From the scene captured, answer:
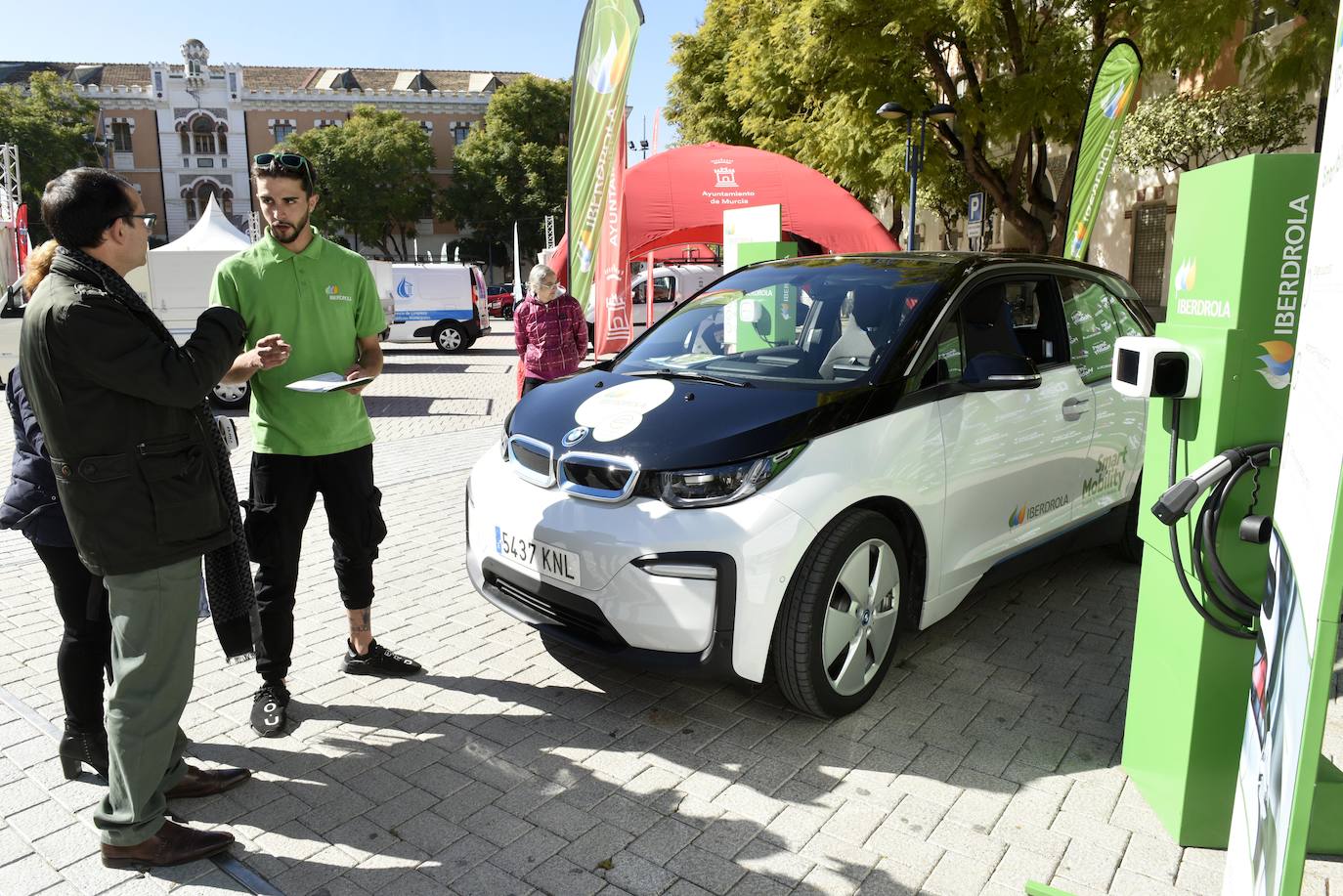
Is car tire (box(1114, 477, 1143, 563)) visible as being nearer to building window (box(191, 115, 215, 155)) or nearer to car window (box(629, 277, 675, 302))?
car window (box(629, 277, 675, 302))

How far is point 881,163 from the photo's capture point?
1614 cm

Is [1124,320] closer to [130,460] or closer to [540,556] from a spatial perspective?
[540,556]

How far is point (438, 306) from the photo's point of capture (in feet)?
76.3

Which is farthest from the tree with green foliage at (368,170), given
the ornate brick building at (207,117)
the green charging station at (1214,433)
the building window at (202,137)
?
the green charging station at (1214,433)

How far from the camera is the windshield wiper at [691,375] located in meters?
3.74

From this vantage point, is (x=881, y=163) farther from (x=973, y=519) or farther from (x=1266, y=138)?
(x=973, y=519)

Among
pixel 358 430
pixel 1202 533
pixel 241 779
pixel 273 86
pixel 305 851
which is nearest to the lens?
pixel 1202 533

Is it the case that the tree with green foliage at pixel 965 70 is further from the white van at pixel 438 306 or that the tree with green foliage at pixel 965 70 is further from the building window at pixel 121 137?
the building window at pixel 121 137

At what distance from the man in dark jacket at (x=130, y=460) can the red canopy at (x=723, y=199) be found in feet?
36.4

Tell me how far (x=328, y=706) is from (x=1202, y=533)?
3.04 meters

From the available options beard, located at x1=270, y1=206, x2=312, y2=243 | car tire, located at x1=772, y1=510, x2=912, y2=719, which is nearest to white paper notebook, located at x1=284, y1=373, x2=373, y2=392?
beard, located at x1=270, y1=206, x2=312, y2=243

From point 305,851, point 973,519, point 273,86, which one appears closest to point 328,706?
point 305,851

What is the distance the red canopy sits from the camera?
13688 mm

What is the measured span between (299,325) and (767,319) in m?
1.98
